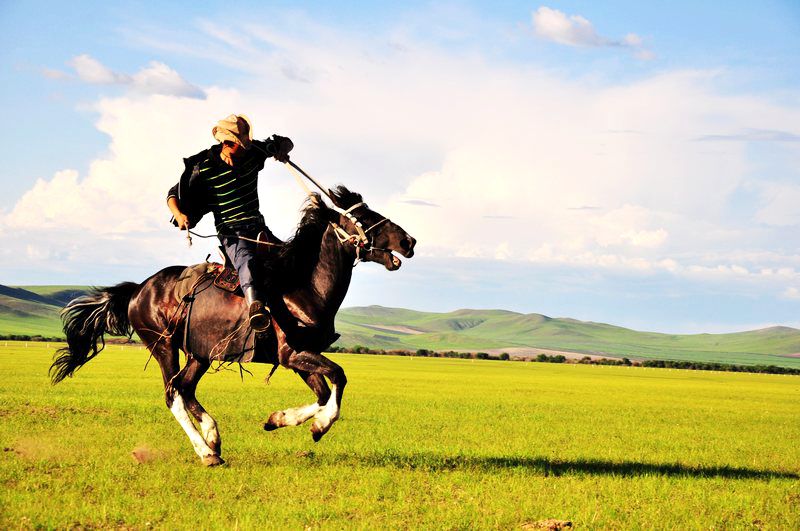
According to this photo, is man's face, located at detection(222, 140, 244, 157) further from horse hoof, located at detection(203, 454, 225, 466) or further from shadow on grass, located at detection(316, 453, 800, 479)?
shadow on grass, located at detection(316, 453, 800, 479)

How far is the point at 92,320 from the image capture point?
13.4 meters

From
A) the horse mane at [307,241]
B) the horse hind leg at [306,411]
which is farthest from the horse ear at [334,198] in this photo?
the horse hind leg at [306,411]

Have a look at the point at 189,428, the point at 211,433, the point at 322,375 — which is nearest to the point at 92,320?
the point at 189,428

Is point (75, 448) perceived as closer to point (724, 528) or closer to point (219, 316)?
point (219, 316)

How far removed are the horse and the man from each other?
556mm

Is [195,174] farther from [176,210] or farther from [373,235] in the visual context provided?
[373,235]

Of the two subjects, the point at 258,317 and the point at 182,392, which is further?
the point at 182,392

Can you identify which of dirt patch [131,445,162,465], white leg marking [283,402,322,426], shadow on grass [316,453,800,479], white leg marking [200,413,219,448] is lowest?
dirt patch [131,445,162,465]

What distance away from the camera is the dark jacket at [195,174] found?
38.1ft

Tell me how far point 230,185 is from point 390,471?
4.68 meters

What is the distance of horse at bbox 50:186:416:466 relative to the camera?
10.8 m

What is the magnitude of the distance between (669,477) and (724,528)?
132 inches

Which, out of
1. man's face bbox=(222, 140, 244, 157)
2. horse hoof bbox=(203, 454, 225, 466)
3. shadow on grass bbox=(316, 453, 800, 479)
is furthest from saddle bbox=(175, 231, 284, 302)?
shadow on grass bbox=(316, 453, 800, 479)

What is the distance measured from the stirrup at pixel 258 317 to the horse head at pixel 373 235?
150 cm
